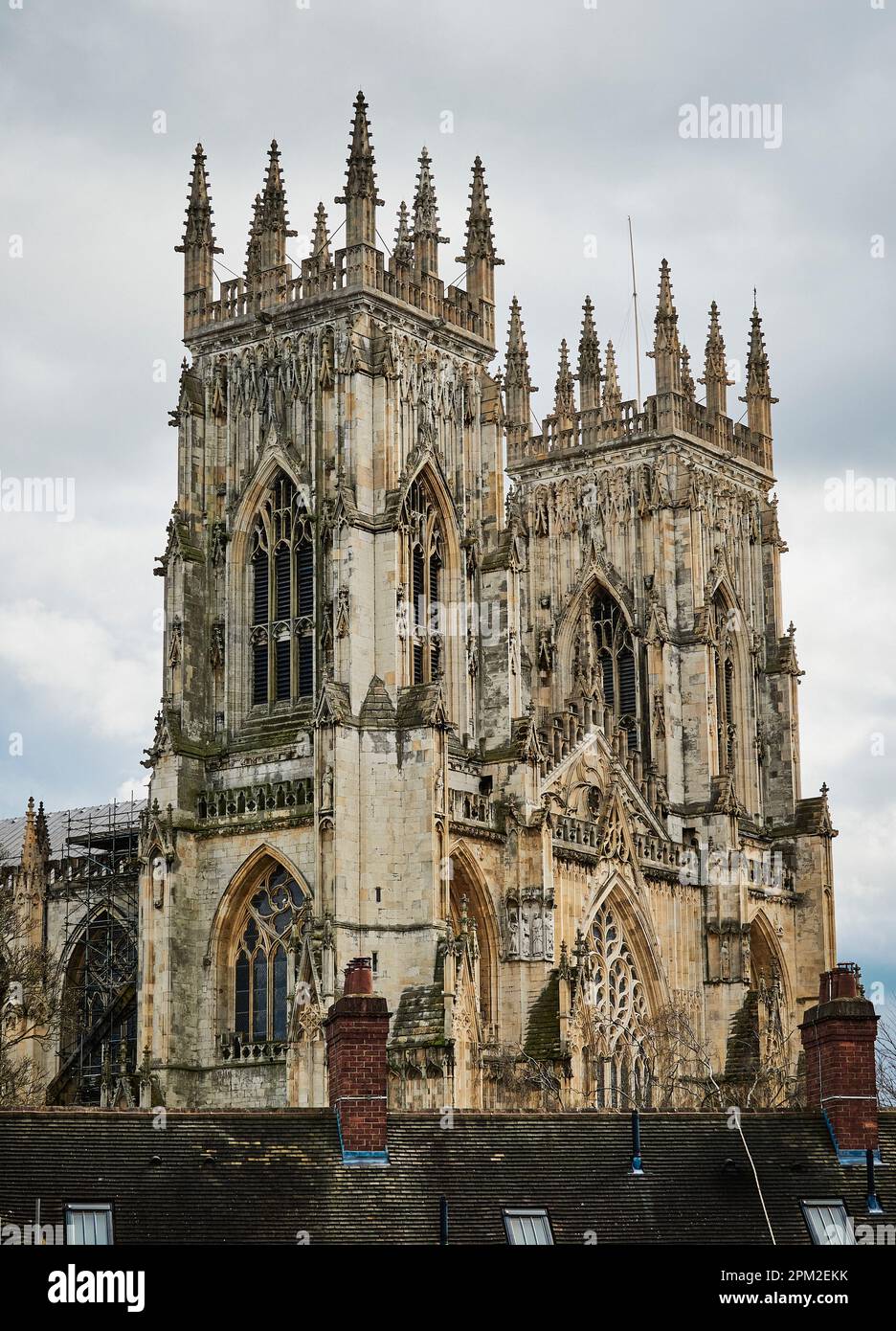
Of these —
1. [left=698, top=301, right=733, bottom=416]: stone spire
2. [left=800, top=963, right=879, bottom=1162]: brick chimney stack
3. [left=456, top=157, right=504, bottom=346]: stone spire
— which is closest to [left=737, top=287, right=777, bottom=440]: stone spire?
[left=698, top=301, right=733, bottom=416]: stone spire

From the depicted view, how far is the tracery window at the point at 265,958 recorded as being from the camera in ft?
212

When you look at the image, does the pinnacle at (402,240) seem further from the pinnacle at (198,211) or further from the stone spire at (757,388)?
the stone spire at (757,388)

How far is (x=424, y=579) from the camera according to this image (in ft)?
227

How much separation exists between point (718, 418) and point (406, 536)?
2163 centimetres

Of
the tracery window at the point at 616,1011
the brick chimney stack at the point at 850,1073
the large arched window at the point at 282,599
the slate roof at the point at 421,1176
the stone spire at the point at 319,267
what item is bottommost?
the slate roof at the point at 421,1176

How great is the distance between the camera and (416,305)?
70000 mm

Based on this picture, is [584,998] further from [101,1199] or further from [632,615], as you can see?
[101,1199]

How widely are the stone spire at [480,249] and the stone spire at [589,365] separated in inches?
508

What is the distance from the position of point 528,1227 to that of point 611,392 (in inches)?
2034

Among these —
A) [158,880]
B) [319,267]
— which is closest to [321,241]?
[319,267]

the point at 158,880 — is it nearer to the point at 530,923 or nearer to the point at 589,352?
the point at 530,923

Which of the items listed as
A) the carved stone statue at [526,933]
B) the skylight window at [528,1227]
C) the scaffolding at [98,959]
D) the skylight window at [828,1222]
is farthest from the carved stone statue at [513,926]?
the skylight window at [528,1227]
